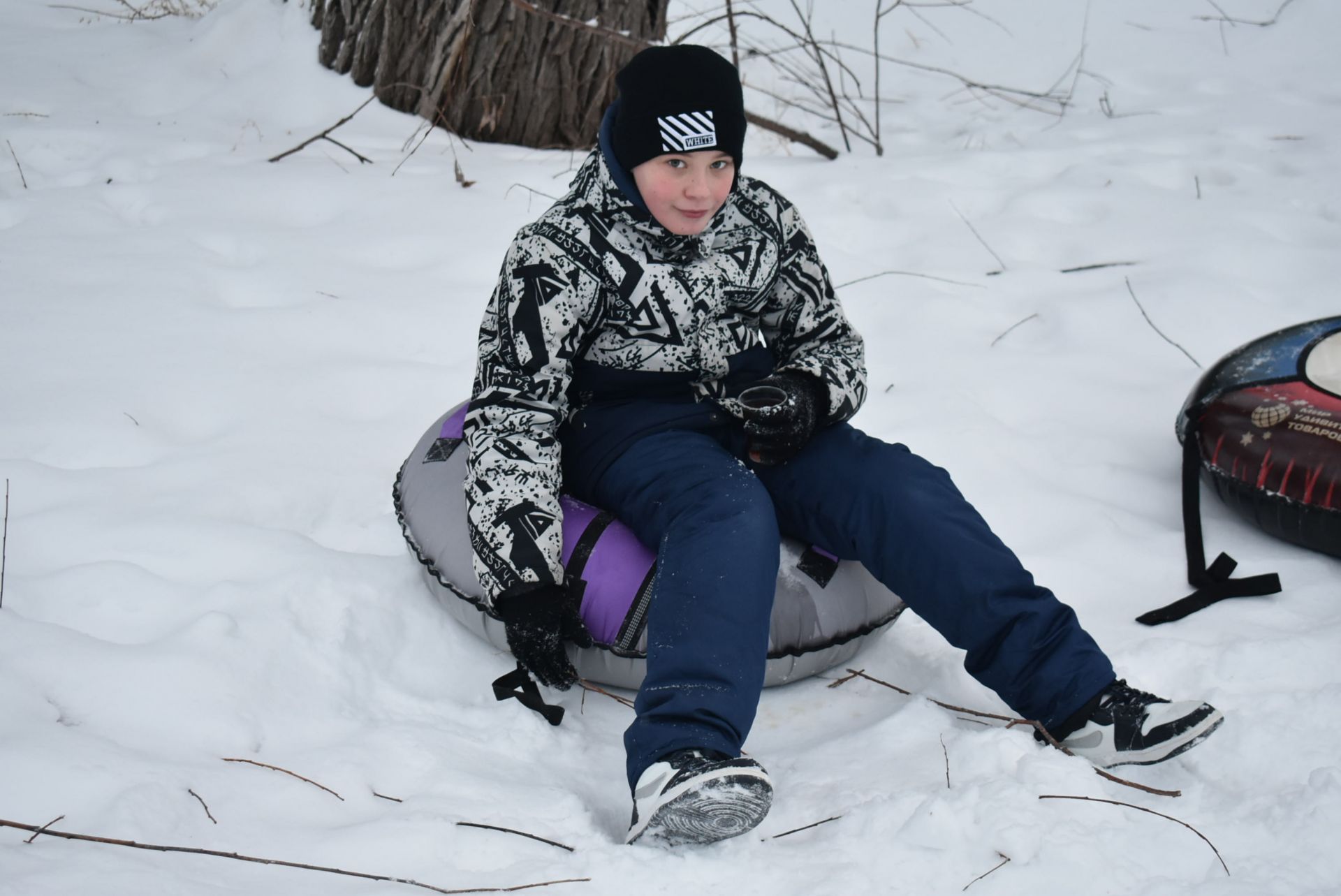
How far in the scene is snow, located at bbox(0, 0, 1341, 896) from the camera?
1499mm

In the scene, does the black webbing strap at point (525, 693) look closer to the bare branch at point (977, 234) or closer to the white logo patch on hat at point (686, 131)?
the white logo patch on hat at point (686, 131)

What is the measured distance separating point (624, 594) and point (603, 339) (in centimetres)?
47

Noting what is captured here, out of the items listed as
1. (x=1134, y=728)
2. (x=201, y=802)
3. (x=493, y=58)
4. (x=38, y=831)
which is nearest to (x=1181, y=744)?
(x=1134, y=728)

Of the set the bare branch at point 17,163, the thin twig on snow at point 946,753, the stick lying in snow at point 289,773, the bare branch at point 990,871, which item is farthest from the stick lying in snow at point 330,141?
the bare branch at point 990,871

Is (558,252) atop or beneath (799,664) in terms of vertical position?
atop

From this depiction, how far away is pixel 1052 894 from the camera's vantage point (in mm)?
1422

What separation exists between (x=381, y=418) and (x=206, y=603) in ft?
2.91

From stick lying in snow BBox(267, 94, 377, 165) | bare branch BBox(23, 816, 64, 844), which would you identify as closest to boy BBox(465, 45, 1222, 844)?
bare branch BBox(23, 816, 64, 844)

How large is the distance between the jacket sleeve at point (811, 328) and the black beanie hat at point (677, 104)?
1.03 ft

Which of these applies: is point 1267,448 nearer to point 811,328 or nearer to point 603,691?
point 811,328

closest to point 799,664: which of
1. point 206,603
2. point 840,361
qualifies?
point 840,361

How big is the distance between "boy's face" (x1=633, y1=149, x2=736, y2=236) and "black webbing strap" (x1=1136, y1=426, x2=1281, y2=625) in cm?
116

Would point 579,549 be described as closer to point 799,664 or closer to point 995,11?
point 799,664

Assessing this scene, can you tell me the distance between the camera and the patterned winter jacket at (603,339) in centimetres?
184
